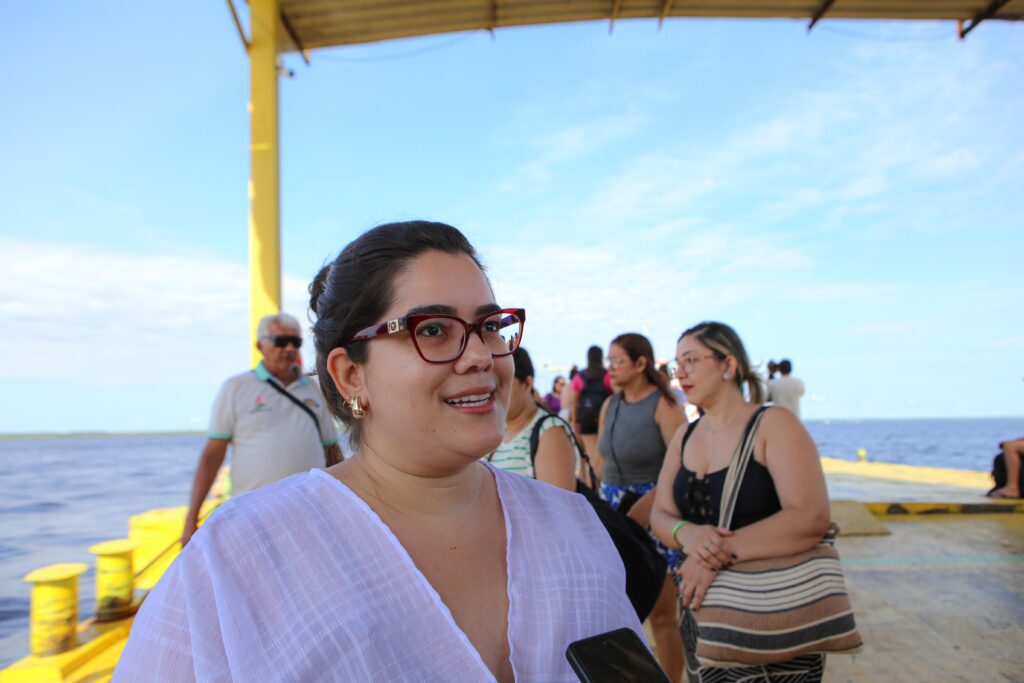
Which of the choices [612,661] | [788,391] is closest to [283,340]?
[612,661]

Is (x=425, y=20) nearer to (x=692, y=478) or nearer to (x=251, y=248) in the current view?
(x=251, y=248)

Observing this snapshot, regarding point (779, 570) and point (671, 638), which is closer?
point (779, 570)

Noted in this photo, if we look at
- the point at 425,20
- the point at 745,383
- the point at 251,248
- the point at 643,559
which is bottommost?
the point at 643,559

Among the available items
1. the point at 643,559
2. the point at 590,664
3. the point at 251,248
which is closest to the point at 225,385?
the point at 643,559

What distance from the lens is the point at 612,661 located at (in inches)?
43.0

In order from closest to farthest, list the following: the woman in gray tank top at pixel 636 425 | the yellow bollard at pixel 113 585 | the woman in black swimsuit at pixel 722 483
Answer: the woman in black swimsuit at pixel 722 483 → the woman in gray tank top at pixel 636 425 → the yellow bollard at pixel 113 585

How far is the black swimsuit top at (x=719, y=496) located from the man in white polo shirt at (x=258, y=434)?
86.7 inches

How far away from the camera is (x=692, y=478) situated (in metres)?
2.73

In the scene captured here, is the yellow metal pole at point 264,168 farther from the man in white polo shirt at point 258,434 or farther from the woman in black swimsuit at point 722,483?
the woman in black swimsuit at point 722,483

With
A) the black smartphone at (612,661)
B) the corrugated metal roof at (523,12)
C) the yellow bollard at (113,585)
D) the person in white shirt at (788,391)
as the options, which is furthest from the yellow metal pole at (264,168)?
the black smartphone at (612,661)

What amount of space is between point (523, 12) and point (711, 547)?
8.82m

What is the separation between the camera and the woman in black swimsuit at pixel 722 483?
233 centimetres

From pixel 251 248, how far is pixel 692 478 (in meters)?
7.15

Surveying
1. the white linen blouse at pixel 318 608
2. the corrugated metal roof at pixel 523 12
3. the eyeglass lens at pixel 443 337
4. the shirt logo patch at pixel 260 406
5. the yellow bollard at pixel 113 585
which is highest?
the corrugated metal roof at pixel 523 12
